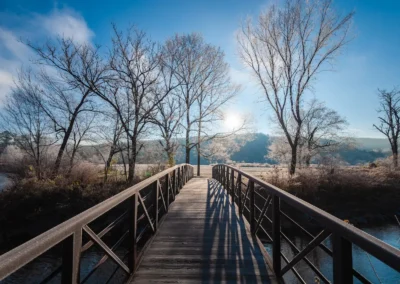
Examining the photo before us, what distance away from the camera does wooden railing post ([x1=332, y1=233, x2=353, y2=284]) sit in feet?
5.06

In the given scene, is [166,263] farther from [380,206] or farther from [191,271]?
[380,206]

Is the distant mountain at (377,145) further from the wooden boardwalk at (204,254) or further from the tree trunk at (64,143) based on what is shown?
the tree trunk at (64,143)

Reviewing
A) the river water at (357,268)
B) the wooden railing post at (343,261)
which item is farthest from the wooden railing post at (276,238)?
the river water at (357,268)

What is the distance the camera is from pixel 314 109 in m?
28.8

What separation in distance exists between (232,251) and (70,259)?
256 centimetres

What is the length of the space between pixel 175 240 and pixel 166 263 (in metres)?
0.89

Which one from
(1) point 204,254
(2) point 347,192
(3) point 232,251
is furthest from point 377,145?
(1) point 204,254

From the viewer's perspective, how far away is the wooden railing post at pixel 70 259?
5.40 ft

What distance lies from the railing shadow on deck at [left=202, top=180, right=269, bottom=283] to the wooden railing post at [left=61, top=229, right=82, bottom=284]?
1618 millimetres

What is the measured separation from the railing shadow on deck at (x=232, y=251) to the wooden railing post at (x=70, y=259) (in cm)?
162

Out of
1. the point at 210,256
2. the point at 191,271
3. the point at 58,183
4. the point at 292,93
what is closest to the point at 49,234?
the point at 191,271

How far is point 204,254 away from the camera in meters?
3.50

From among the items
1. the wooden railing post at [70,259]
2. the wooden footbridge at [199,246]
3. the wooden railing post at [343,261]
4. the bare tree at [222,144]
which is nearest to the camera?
the wooden footbridge at [199,246]

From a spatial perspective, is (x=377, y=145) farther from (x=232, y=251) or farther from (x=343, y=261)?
(x=343, y=261)
